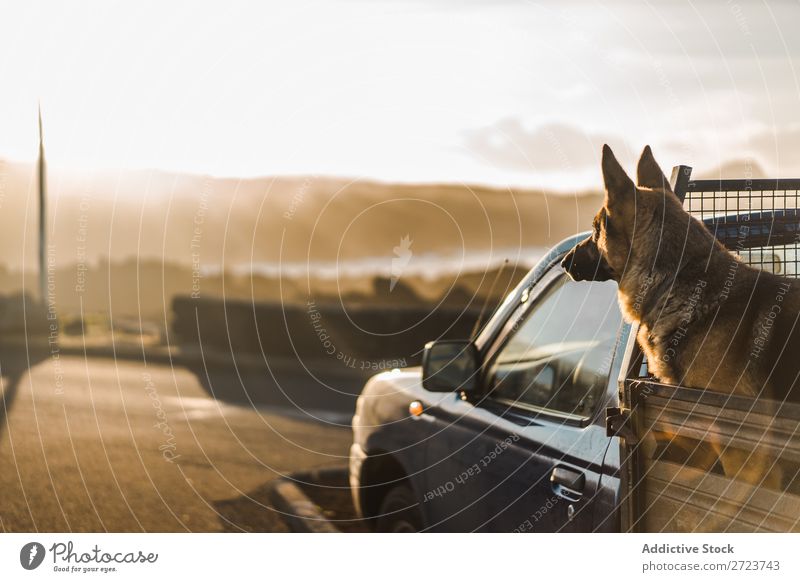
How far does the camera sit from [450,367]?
14.0 feet

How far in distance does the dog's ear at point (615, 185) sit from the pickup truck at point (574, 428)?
0.73ft

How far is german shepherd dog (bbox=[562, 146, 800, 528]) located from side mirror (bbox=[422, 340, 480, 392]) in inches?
27.5

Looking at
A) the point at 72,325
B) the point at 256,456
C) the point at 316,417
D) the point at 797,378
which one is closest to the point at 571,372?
the point at 797,378

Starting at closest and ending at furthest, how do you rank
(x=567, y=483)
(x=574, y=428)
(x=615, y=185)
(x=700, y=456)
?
(x=700, y=456), (x=567, y=483), (x=574, y=428), (x=615, y=185)

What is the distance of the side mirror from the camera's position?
4.22 meters

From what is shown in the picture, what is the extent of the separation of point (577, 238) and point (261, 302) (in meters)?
18.8

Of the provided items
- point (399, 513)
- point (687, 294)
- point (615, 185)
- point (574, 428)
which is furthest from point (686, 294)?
point (399, 513)

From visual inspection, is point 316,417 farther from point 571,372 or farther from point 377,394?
point 571,372

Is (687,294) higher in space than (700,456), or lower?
higher

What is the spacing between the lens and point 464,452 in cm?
404

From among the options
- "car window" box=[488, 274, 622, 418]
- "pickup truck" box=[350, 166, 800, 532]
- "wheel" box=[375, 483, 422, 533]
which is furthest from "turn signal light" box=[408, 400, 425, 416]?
"car window" box=[488, 274, 622, 418]

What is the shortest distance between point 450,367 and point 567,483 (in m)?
1.16

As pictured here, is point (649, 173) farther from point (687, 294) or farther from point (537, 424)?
point (537, 424)

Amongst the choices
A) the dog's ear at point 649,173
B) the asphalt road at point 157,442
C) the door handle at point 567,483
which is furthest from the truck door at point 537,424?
the asphalt road at point 157,442
